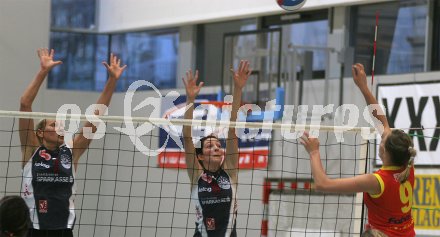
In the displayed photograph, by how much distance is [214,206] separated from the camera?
6.35 meters

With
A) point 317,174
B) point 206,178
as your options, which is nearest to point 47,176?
point 206,178

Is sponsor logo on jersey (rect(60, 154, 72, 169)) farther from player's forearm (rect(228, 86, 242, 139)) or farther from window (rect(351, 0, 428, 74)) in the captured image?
window (rect(351, 0, 428, 74))

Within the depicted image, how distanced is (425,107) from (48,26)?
599 cm

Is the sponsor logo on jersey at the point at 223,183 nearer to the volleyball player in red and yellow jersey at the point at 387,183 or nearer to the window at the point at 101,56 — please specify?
the volleyball player in red and yellow jersey at the point at 387,183

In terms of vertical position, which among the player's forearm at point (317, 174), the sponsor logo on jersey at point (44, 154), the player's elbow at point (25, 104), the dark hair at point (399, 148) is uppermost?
the player's elbow at point (25, 104)

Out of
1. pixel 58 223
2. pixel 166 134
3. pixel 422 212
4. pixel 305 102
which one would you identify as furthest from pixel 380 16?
pixel 58 223

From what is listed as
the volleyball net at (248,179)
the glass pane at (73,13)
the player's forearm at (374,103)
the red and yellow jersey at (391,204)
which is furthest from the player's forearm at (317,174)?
the glass pane at (73,13)

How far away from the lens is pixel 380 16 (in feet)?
39.8

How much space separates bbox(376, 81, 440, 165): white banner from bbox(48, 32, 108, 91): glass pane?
17.9ft

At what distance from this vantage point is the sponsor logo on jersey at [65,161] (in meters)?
6.44

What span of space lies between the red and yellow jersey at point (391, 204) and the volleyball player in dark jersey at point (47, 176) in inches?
85.9

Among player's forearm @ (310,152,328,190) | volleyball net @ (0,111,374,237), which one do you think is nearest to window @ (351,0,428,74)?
volleyball net @ (0,111,374,237)

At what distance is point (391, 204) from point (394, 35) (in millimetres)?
7048

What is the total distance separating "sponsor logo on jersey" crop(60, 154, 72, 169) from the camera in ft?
21.1
